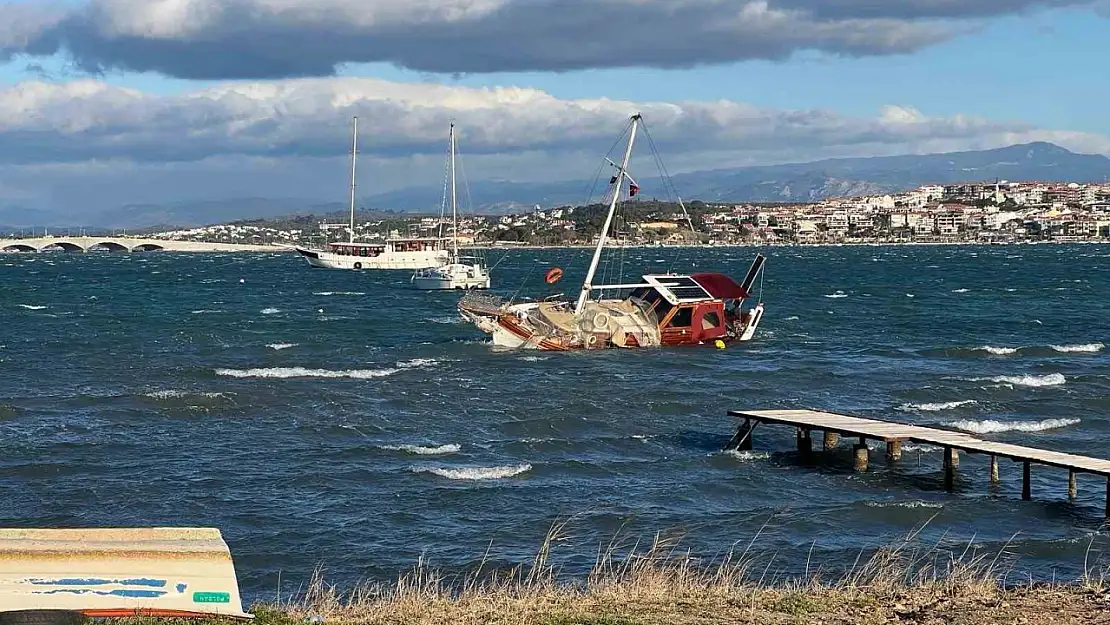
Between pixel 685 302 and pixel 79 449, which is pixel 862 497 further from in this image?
pixel 685 302

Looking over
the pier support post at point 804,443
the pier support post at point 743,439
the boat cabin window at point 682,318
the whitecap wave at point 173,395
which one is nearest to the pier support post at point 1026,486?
the pier support post at point 804,443

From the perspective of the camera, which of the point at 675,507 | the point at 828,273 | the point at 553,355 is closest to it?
the point at 675,507

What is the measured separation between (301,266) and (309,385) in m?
149

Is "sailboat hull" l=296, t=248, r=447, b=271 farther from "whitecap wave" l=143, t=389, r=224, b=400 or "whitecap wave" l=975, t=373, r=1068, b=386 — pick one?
"whitecap wave" l=143, t=389, r=224, b=400

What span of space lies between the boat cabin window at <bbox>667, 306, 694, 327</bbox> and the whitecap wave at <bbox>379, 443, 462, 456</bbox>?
25108 millimetres

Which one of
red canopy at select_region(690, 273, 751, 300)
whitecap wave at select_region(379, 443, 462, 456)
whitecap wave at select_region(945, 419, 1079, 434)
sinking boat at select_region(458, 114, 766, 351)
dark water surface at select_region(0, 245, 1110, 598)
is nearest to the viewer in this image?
dark water surface at select_region(0, 245, 1110, 598)

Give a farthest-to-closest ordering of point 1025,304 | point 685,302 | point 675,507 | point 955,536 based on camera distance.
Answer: point 1025,304 < point 685,302 < point 675,507 < point 955,536

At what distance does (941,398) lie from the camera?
40781mm

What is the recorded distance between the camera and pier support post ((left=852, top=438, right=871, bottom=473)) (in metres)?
28.7

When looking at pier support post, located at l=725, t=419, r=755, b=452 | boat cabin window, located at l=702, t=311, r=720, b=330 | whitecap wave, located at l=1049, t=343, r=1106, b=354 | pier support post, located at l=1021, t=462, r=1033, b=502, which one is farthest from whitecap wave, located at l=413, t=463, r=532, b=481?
whitecap wave, located at l=1049, t=343, r=1106, b=354

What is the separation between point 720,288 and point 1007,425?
80.3 ft

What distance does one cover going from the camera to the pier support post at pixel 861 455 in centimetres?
2872

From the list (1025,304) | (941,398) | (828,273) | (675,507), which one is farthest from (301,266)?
(675,507)

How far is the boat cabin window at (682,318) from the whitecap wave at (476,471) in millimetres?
27348
